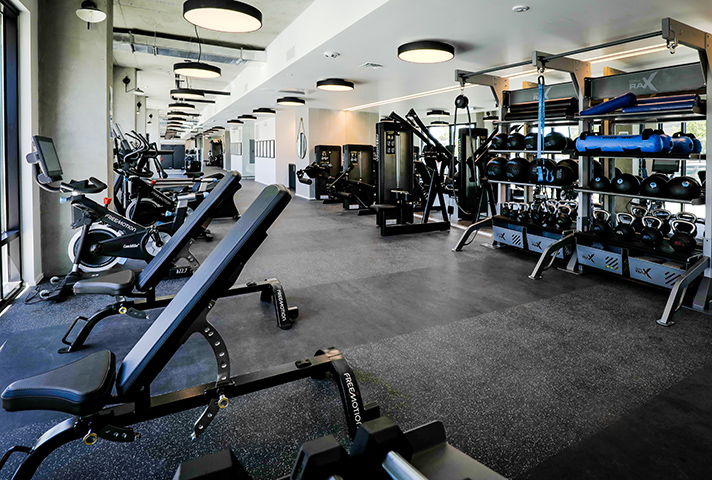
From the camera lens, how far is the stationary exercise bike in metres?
3.48

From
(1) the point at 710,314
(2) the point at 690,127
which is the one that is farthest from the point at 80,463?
(2) the point at 690,127

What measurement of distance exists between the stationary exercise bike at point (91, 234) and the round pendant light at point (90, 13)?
127 cm

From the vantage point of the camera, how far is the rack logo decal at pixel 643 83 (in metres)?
3.84

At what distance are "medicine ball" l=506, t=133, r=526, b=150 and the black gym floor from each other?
4.79 ft

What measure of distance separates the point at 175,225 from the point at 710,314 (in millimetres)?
4510

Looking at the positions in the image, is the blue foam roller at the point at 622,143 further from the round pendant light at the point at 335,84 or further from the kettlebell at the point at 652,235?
the round pendant light at the point at 335,84

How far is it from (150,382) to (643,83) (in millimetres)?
4437

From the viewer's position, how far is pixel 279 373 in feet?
6.03

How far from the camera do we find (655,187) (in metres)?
3.64

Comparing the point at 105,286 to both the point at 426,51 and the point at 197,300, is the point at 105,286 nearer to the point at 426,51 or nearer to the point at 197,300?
the point at 197,300

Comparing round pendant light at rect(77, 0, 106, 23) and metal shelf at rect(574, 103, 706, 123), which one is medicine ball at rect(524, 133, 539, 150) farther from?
round pendant light at rect(77, 0, 106, 23)

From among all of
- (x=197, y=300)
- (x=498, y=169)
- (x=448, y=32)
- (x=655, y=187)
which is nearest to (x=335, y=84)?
(x=448, y=32)

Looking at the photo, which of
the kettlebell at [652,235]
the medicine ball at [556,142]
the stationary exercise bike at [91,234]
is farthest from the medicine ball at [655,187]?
the stationary exercise bike at [91,234]

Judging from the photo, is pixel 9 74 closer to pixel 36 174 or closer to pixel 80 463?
pixel 36 174
